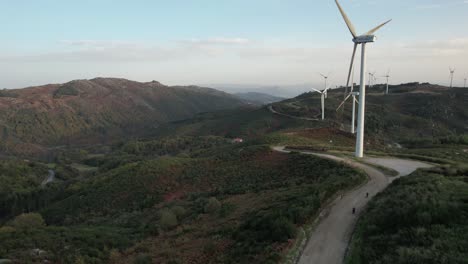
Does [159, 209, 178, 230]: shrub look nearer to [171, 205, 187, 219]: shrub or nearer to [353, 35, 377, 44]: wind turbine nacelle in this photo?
[171, 205, 187, 219]: shrub

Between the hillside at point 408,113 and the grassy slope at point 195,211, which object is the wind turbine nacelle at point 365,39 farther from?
the hillside at point 408,113

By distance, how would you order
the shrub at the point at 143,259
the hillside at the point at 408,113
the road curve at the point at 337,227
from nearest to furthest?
the road curve at the point at 337,227, the shrub at the point at 143,259, the hillside at the point at 408,113

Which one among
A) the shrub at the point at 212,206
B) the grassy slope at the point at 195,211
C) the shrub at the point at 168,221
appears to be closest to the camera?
the grassy slope at the point at 195,211

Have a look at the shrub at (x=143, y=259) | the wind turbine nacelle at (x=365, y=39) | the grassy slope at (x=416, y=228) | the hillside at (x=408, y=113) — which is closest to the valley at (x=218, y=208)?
the shrub at (x=143, y=259)

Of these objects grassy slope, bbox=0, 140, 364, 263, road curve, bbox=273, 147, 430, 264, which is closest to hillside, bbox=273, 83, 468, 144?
grassy slope, bbox=0, 140, 364, 263

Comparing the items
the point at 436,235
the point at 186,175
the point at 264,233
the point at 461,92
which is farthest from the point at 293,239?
the point at 461,92

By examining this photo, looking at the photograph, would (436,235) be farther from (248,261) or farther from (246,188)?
(246,188)
